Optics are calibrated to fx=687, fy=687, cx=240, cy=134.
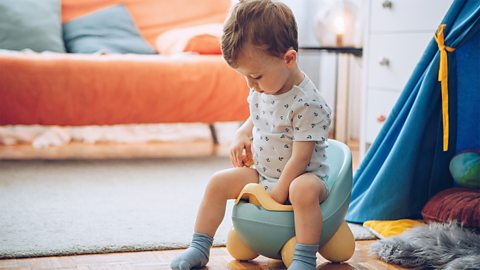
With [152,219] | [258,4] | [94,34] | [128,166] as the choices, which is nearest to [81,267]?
[152,219]

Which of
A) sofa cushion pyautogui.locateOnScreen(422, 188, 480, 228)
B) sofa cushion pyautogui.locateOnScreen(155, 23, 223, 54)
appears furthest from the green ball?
sofa cushion pyautogui.locateOnScreen(155, 23, 223, 54)

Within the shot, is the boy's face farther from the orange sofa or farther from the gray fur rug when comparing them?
the orange sofa

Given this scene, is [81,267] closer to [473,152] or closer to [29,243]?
[29,243]

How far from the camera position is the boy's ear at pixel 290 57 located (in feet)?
4.81

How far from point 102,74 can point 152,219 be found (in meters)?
1.06

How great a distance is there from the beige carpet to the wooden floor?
39mm

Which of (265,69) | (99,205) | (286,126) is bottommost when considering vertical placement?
(99,205)

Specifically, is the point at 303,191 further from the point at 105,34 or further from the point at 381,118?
the point at 105,34

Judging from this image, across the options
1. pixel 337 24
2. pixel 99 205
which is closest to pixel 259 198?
pixel 99 205

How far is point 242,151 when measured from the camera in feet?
A: 5.46

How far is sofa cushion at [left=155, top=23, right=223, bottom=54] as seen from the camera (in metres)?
3.18

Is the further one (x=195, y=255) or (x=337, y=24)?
(x=337, y=24)

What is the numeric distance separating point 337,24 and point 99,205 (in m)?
1.70

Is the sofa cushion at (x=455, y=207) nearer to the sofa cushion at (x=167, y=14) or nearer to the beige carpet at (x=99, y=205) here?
the beige carpet at (x=99, y=205)
